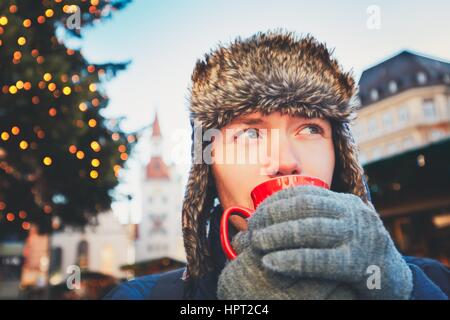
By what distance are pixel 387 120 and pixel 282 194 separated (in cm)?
2670

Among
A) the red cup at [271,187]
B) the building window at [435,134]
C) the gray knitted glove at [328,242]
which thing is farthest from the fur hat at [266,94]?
the building window at [435,134]

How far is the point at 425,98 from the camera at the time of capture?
2248 centimetres

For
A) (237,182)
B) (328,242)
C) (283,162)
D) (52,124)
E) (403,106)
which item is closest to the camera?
(328,242)

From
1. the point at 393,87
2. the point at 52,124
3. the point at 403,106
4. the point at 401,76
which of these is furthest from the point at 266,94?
the point at 403,106

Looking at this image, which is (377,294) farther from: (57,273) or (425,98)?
(57,273)

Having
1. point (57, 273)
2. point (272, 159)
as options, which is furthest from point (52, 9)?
point (57, 273)

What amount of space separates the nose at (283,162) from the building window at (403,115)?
2536 cm

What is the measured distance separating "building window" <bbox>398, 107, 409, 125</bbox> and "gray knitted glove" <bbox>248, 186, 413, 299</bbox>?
83.9 feet

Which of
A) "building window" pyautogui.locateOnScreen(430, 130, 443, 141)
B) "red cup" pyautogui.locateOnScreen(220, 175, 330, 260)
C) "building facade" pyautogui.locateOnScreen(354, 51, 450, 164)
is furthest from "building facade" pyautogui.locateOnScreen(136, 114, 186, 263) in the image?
"red cup" pyautogui.locateOnScreen(220, 175, 330, 260)

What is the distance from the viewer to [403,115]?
24.0 meters

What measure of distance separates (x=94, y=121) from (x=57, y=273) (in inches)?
1191

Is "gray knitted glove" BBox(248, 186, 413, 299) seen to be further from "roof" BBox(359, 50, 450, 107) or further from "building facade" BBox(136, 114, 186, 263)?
"building facade" BBox(136, 114, 186, 263)

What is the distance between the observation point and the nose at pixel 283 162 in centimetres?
96

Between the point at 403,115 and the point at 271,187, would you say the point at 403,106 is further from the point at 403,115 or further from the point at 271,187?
the point at 271,187
